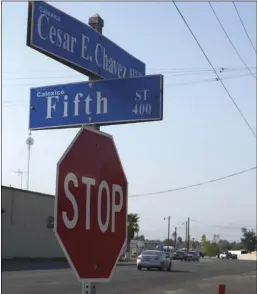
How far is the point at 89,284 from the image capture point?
11.5 feet

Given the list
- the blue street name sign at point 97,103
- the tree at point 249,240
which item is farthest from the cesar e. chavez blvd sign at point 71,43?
the tree at point 249,240

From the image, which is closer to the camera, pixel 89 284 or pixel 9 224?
pixel 89 284

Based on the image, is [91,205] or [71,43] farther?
[71,43]

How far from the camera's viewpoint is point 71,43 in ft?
14.6

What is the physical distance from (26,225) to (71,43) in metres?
41.1

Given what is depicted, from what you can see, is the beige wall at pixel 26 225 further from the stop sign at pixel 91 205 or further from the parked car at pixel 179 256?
the stop sign at pixel 91 205

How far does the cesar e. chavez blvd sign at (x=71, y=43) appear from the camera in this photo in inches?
161

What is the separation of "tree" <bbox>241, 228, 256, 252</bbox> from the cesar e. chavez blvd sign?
158005mm

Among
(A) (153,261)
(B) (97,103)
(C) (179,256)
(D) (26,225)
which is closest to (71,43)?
(B) (97,103)

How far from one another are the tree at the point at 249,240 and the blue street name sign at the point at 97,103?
158m

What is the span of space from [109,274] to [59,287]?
1439cm

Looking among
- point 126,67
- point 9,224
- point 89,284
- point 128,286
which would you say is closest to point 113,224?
point 89,284

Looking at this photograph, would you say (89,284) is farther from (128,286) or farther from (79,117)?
(128,286)

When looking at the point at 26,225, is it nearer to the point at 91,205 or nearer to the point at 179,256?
the point at 179,256
